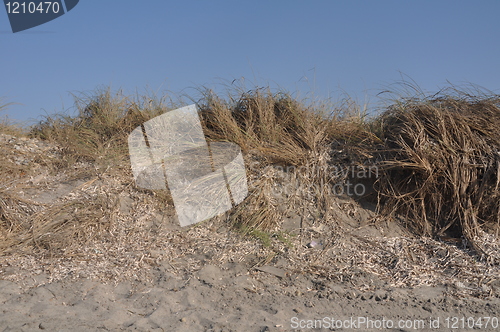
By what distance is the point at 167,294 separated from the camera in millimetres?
3777

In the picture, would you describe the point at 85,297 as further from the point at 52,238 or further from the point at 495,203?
the point at 495,203

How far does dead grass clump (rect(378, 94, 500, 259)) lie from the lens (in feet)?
15.7

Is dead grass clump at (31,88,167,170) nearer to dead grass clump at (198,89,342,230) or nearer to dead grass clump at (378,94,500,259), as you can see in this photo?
dead grass clump at (198,89,342,230)

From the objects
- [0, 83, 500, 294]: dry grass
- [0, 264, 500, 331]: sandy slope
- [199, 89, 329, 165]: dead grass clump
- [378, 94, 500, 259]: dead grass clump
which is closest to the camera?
[0, 264, 500, 331]: sandy slope

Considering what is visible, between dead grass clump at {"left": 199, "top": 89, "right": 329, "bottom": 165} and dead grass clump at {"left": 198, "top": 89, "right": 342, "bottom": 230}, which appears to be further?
dead grass clump at {"left": 199, "top": 89, "right": 329, "bottom": 165}

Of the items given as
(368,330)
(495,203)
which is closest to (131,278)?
(368,330)

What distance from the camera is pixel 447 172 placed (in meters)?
4.89

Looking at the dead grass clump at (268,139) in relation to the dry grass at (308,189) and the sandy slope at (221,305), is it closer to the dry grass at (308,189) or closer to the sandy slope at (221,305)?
the dry grass at (308,189)

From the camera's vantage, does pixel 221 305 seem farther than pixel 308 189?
No

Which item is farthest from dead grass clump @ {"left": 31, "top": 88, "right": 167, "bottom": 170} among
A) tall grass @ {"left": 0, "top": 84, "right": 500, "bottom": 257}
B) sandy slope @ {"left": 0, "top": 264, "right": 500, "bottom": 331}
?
sandy slope @ {"left": 0, "top": 264, "right": 500, "bottom": 331}

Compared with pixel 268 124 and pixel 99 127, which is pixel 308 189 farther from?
pixel 99 127

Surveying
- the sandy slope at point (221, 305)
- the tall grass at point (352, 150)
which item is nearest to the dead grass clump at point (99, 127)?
the tall grass at point (352, 150)

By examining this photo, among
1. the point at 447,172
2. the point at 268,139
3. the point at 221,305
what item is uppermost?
the point at 268,139

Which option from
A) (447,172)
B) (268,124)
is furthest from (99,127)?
(447,172)
